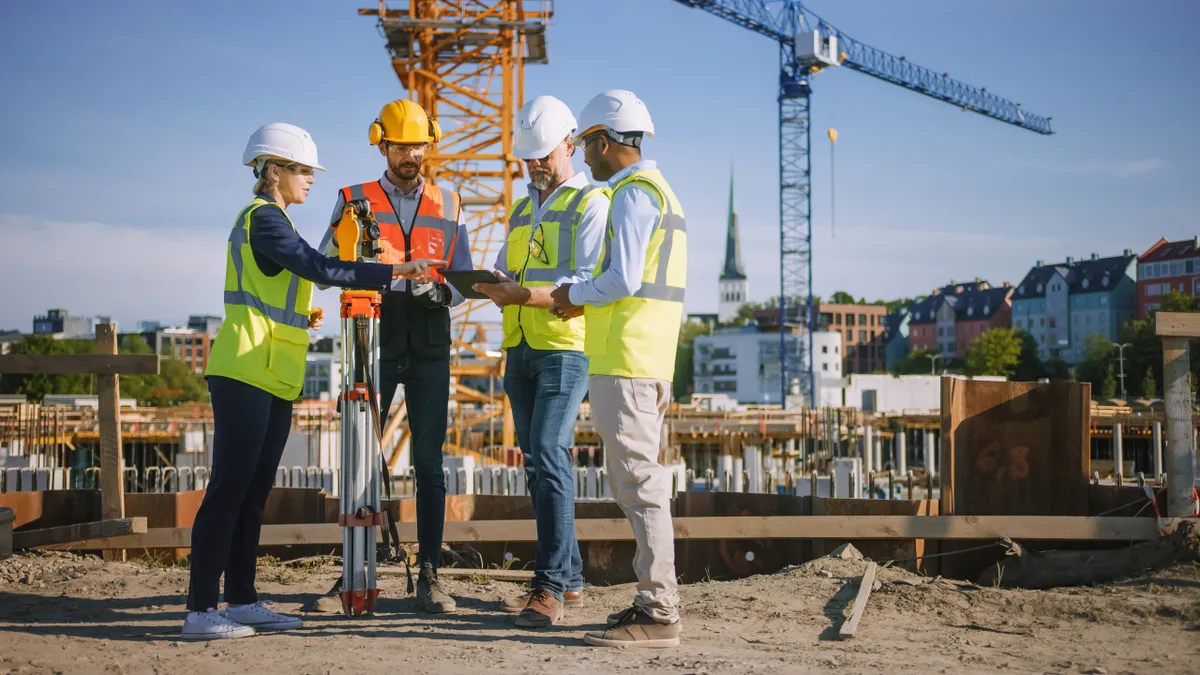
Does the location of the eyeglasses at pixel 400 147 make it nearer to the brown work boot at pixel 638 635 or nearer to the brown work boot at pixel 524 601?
the brown work boot at pixel 524 601

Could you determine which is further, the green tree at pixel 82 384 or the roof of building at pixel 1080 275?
the roof of building at pixel 1080 275

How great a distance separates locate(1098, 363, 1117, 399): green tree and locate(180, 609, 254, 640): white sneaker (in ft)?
238

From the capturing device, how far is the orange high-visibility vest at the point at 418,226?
459 centimetres

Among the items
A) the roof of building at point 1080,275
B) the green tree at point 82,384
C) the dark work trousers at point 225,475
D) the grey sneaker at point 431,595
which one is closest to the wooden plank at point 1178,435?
the grey sneaker at point 431,595

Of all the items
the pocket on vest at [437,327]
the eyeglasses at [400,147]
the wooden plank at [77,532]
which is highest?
the eyeglasses at [400,147]

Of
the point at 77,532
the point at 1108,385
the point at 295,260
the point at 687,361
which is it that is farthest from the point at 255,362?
the point at 687,361

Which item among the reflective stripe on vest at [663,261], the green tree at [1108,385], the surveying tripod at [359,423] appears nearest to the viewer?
the reflective stripe on vest at [663,261]

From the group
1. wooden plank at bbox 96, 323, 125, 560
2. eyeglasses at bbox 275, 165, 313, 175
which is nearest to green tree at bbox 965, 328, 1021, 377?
wooden plank at bbox 96, 323, 125, 560

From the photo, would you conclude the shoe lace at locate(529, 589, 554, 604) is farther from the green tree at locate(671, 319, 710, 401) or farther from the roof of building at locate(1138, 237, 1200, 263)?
the green tree at locate(671, 319, 710, 401)

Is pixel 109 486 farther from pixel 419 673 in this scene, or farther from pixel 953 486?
pixel 953 486

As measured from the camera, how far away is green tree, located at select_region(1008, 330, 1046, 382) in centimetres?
8733

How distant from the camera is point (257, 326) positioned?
13.1 feet

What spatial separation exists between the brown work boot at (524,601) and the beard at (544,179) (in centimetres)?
168

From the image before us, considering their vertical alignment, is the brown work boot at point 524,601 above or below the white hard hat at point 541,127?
below
